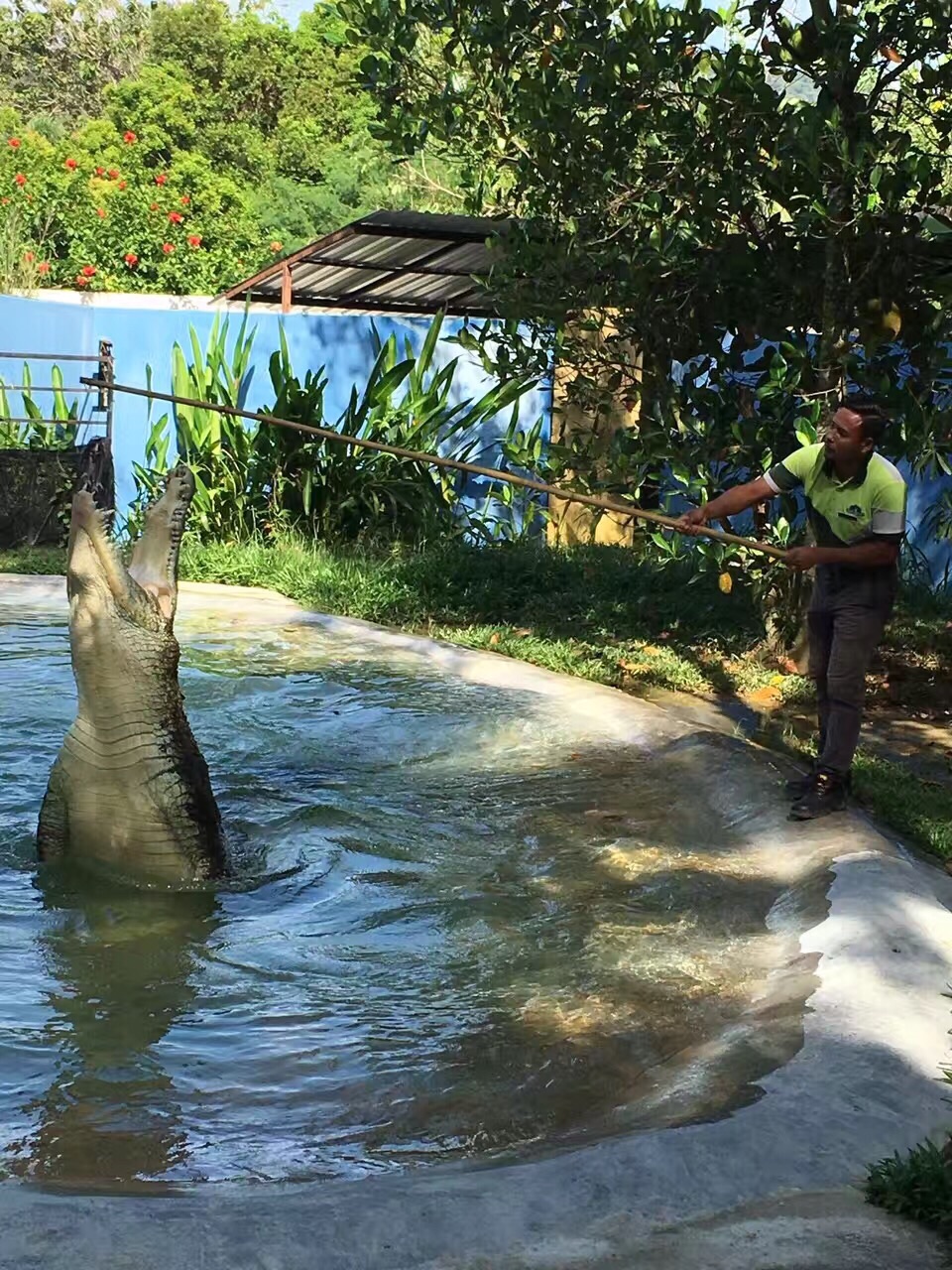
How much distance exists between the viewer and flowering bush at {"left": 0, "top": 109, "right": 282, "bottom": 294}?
23.3 meters

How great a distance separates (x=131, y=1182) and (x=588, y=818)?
10.3 feet

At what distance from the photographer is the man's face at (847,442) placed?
5855mm

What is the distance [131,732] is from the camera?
17.2 ft

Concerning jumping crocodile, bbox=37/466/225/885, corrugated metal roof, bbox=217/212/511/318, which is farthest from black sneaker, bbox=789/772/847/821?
corrugated metal roof, bbox=217/212/511/318

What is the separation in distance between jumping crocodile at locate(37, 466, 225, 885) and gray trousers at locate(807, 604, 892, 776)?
2.46m

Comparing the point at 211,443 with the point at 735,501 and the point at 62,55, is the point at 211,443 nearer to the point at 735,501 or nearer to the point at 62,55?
the point at 735,501

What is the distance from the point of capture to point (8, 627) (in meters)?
9.19

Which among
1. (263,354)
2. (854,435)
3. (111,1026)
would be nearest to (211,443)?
(263,354)

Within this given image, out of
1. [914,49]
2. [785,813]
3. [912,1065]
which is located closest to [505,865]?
[785,813]

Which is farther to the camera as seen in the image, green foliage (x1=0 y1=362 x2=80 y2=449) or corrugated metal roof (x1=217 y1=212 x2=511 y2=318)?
corrugated metal roof (x1=217 y1=212 x2=511 y2=318)

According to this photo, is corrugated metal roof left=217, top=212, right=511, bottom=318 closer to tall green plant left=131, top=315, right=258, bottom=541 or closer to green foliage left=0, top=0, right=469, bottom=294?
tall green plant left=131, top=315, right=258, bottom=541

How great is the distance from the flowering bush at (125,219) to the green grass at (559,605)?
492 inches

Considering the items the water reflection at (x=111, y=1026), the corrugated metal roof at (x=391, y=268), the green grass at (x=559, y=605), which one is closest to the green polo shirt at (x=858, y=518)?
the green grass at (x=559, y=605)

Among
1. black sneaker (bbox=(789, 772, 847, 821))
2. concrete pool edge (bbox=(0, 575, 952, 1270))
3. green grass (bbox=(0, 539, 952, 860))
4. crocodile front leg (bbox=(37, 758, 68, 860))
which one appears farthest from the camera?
green grass (bbox=(0, 539, 952, 860))
